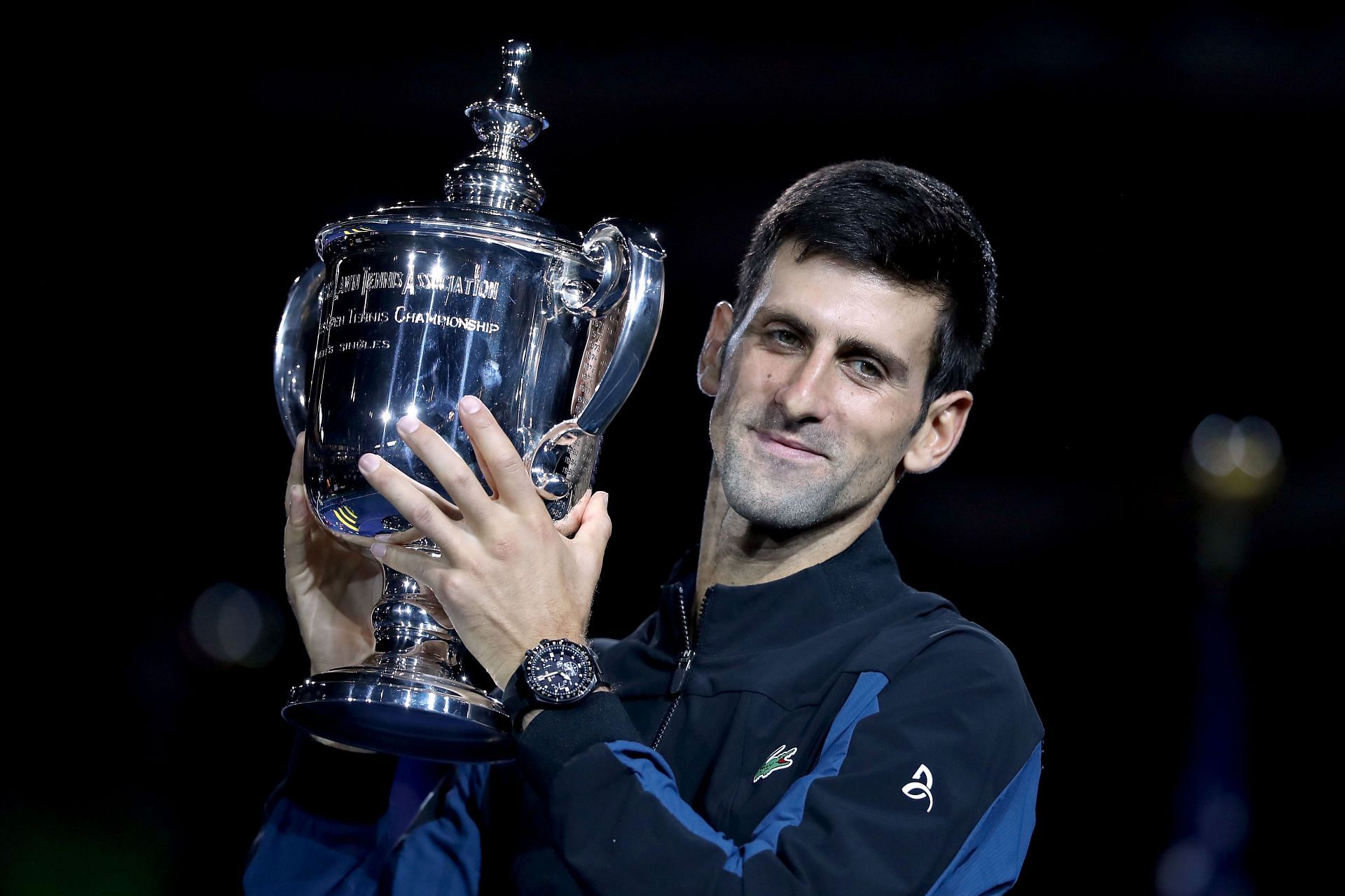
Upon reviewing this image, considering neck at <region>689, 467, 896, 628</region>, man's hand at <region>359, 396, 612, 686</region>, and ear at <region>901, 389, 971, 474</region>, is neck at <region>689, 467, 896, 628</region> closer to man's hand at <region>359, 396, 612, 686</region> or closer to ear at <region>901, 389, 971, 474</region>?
ear at <region>901, 389, 971, 474</region>

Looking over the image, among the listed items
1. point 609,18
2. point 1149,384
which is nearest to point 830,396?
point 609,18

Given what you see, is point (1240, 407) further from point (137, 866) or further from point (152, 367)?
point (137, 866)

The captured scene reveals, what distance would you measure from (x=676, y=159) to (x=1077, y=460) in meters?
1.29

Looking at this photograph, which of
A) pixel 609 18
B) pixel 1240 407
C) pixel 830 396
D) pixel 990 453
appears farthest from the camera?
pixel 990 453

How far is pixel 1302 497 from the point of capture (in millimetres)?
3189

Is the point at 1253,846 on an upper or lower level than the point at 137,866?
upper

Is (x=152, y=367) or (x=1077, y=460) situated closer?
(x=152, y=367)

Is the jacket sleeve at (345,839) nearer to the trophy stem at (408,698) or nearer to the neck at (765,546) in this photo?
the trophy stem at (408,698)

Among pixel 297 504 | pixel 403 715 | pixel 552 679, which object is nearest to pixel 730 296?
pixel 297 504

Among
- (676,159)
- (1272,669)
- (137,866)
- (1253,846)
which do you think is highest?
(676,159)

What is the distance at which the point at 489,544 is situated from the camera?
1295 mm

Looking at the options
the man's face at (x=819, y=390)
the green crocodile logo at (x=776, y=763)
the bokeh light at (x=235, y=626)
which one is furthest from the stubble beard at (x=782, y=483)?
the bokeh light at (x=235, y=626)

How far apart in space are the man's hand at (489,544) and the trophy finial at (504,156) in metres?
0.29

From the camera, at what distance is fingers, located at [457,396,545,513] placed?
1278 millimetres
